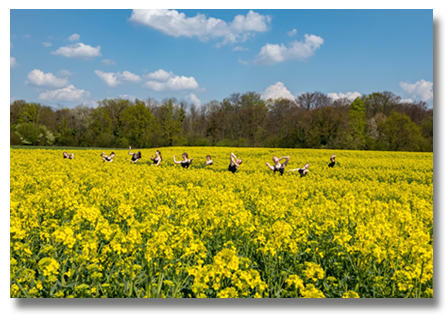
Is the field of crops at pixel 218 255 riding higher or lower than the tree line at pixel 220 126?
lower

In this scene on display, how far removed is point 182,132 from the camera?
46.1 metres

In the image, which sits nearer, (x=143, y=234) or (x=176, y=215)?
(x=143, y=234)

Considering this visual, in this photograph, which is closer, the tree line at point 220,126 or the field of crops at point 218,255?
the field of crops at point 218,255

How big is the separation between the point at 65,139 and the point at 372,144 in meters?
33.8

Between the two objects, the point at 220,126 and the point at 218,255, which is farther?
the point at 220,126

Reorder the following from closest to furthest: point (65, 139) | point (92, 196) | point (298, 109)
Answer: point (92, 196) → point (65, 139) → point (298, 109)

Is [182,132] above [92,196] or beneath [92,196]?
above

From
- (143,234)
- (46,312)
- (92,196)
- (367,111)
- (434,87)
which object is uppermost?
(367,111)

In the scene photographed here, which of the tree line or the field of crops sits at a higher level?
the tree line

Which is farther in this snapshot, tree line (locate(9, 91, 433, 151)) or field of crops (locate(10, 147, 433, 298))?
tree line (locate(9, 91, 433, 151))

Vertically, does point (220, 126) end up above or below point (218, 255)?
above

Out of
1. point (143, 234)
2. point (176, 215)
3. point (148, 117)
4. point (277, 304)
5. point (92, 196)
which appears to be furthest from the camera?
point (148, 117)

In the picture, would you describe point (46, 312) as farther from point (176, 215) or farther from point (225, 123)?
point (225, 123)

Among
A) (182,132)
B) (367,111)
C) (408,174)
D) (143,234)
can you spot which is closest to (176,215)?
(143,234)
